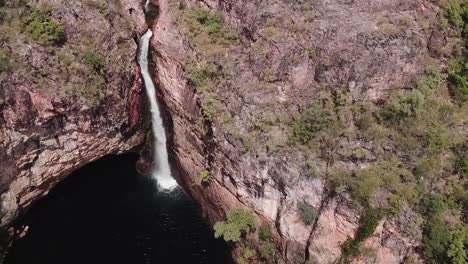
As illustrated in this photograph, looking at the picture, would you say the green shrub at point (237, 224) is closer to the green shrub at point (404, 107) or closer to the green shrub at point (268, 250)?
the green shrub at point (268, 250)

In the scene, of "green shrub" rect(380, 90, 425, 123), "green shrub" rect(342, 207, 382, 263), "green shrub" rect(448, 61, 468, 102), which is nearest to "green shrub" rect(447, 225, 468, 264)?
"green shrub" rect(342, 207, 382, 263)

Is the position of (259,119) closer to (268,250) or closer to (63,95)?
(268,250)

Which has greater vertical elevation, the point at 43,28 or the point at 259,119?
the point at 43,28

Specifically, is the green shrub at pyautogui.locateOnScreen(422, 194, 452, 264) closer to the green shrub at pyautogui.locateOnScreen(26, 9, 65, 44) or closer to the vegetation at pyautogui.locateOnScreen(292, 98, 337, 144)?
the vegetation at pyautogui.locateOnScreen(292, 98, 337, 144)

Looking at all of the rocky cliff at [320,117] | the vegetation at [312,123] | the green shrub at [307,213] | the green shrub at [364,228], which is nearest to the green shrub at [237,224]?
the rocky cliff at [320,117]

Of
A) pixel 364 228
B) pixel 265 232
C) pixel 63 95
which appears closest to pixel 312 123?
pixel 364 228
